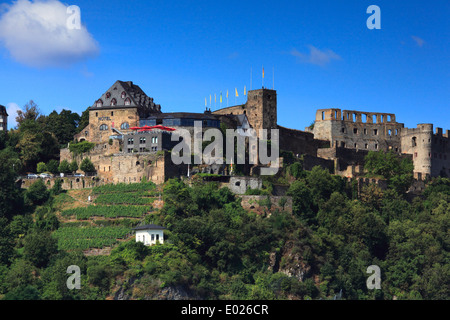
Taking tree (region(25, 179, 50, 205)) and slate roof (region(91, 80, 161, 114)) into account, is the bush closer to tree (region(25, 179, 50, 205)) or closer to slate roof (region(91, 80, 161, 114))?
slate roof (region(91, 80, 161, 114))

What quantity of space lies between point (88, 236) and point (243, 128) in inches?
785

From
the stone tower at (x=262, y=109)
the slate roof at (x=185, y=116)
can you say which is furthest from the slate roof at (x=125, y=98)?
the stone tower at (x=262, y=109)

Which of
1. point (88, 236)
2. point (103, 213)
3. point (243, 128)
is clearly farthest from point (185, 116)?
point (88, 236)

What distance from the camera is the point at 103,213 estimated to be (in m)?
78.4

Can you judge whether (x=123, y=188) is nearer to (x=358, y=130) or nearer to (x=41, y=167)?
(x=41, y=167)

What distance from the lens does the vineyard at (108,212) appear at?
77.3 meters

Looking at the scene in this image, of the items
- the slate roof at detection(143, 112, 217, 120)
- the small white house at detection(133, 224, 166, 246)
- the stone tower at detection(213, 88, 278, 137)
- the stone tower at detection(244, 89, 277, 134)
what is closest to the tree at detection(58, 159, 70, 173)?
the slate roof at detection(143, 112, 217, 120)

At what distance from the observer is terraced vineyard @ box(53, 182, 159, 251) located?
245ft

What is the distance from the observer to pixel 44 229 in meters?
78.0

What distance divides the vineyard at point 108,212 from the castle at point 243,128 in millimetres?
3939

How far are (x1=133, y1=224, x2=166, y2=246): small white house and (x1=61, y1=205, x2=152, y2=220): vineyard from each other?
4.25 m

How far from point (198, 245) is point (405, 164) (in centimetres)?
2946
